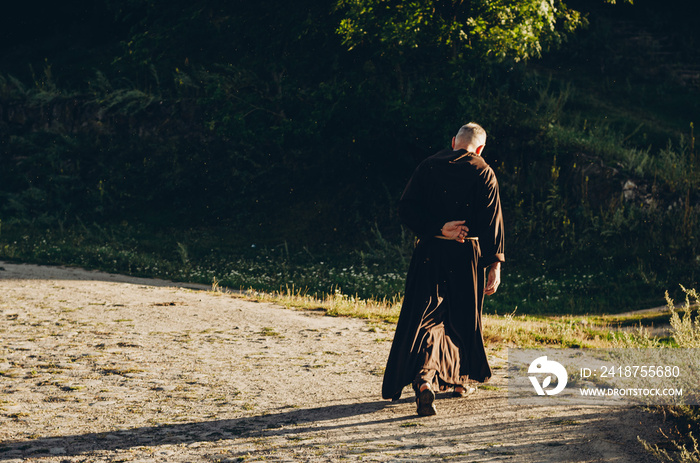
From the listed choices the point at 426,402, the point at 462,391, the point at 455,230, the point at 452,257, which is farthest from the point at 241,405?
→ the point at 455,230

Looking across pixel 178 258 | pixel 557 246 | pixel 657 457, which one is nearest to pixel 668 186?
pixel 557 246

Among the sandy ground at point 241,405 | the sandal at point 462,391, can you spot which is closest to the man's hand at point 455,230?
the sandal at point 462,391

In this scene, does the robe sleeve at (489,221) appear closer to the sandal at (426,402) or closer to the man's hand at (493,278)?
the man's hand at (493,278)

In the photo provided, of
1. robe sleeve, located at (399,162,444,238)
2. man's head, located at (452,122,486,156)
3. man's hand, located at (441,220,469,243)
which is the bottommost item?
man's hand, located at (441,220,469,243)

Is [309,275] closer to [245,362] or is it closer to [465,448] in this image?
[245,362]

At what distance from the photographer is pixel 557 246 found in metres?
→ 15.1

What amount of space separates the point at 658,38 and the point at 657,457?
963 inches

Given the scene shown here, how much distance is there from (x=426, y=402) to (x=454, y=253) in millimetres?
1265

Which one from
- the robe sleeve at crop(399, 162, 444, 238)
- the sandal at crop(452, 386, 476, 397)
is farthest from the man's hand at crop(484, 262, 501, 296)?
the sandal at crop(452, 386, 476, 397)

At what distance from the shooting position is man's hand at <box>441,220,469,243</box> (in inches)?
232

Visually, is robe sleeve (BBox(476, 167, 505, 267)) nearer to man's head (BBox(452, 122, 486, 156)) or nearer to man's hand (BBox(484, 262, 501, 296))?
man's hand (BBox(484, 262, 501, 296))

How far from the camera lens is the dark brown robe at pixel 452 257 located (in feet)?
19.2

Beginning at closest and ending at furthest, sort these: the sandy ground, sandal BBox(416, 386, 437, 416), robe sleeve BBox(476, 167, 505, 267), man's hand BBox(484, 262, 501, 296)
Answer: the sandy ground, sandal BBox(416, 386, 437, 416), man's hand BBox(484, 262, 501, 296), robe sleeve BBox(476, 167, 505, 267)

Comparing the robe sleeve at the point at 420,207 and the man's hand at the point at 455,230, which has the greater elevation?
the robe sleeve at the point at 420,207
